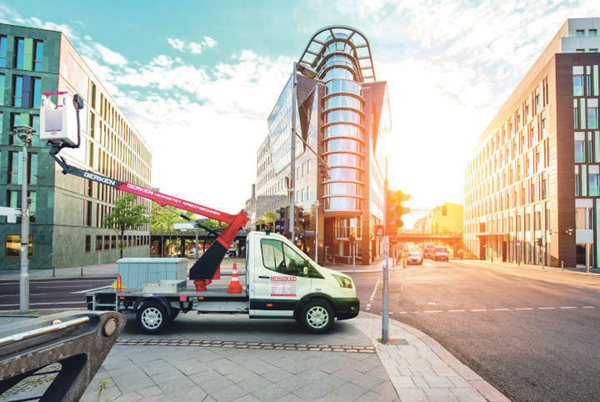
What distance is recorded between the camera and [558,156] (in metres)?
39.0

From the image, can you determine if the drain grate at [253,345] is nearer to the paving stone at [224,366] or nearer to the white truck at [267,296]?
the white truck at [267,296]

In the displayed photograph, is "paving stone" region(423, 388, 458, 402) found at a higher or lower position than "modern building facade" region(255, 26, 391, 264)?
lower

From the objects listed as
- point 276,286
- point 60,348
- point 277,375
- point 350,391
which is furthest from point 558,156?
point 60,348

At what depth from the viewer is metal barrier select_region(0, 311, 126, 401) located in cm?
171

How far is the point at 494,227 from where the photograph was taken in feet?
202

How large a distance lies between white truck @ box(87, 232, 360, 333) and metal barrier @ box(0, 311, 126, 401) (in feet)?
18.1

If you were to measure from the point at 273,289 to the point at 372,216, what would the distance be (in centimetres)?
3733

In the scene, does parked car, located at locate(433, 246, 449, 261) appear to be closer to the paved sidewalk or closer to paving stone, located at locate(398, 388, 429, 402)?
the paved sidewalk

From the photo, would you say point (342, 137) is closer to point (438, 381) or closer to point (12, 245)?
point (12, 245)

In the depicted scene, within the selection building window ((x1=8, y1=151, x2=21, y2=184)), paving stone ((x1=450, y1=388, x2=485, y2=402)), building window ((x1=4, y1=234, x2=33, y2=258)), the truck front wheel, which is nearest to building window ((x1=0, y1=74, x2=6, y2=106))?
building window ((x1=8, y1=151, x2=21, y2=184))

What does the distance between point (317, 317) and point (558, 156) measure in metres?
43.7

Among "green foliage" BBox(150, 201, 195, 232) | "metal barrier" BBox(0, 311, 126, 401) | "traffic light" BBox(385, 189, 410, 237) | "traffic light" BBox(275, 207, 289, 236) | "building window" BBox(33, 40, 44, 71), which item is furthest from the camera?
"green foliage" BBox(150, 201, 195, 232)

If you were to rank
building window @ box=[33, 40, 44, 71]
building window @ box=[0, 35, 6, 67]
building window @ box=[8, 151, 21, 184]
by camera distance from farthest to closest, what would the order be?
building window @ box=[33, 40, 44, 71] < building window @ box=[0, 35, 6, 67] < building window @ box=[8, 151, 21, 184]

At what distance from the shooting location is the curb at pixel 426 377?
4.84 m
